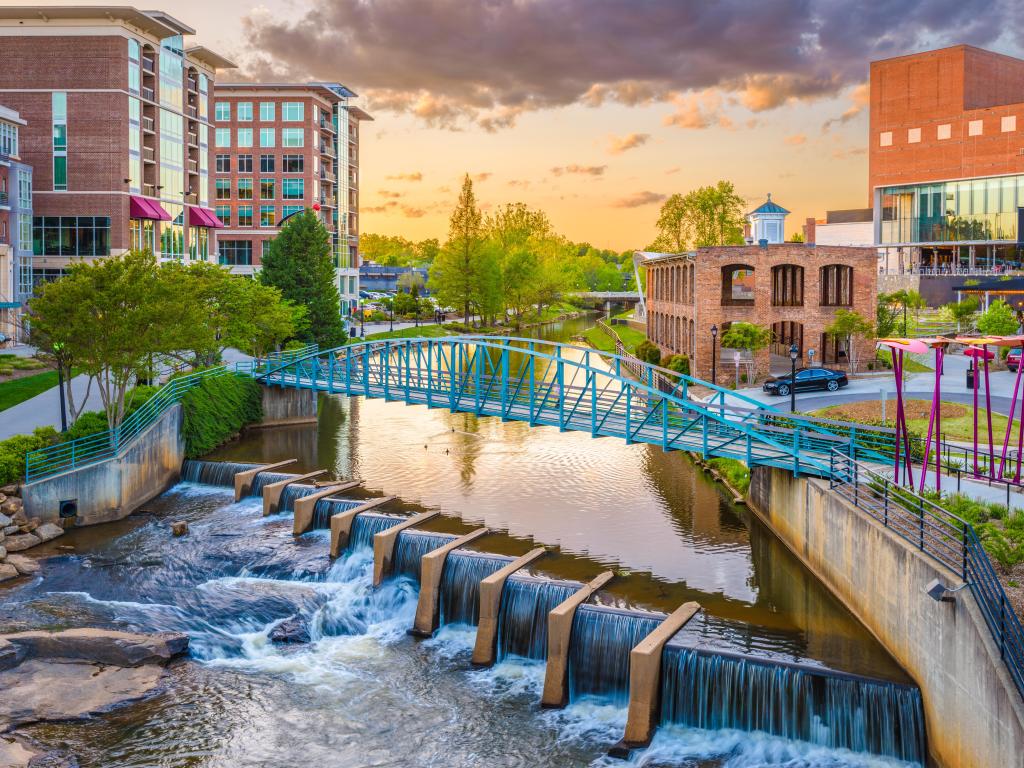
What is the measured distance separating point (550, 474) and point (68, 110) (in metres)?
44.8

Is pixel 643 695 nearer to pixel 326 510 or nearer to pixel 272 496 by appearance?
pixel 326 510

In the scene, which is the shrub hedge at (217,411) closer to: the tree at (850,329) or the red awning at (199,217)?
the tree at (850,329)

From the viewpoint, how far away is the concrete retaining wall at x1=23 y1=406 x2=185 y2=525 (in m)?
29.1

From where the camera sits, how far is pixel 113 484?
30766 millimetres

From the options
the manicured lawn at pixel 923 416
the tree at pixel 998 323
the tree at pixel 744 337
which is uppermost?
the tree at pixel 998 323

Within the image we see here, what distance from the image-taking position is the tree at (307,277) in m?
59.1

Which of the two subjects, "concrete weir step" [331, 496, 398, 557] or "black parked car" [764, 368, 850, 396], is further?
"black parked car" [764, 368, 850, 396]

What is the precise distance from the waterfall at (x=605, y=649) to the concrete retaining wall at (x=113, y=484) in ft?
56.6

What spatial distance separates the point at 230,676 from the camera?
20.7 metres

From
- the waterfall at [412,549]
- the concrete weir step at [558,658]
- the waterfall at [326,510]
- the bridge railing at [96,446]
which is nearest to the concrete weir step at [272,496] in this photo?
the waterfall at [326,510]

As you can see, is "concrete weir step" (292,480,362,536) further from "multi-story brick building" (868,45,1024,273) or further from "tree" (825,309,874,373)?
"multi-story brick building" (868,45,1024,273)

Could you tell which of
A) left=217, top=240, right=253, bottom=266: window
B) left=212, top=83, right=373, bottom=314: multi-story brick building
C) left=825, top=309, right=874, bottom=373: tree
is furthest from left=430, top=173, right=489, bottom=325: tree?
left=825, top=309, right=874, bottom=373: tree

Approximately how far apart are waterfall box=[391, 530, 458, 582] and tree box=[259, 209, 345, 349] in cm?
3486

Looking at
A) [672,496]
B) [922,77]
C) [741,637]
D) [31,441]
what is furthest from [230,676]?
[922,77]
